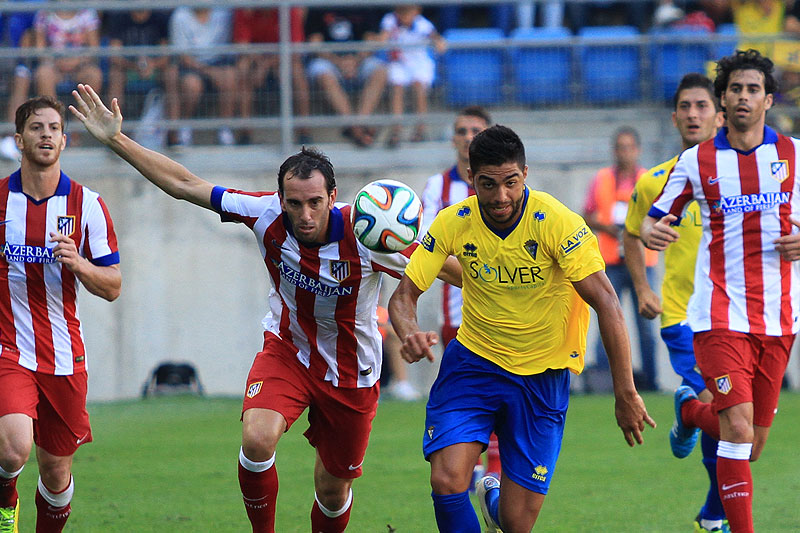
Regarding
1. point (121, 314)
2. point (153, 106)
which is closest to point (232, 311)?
point (121, 314)

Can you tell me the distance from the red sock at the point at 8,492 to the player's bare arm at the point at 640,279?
3.60 m

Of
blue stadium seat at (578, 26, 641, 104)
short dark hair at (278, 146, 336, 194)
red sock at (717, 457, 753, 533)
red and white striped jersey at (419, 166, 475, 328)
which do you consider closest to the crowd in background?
blue stadium seat at (578, 26, 641, 104)

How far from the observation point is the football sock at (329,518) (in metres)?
6.02

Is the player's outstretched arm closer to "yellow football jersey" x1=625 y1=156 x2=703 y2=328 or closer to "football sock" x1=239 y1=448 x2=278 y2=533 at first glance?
"football sock" x1=239 y1=448 x2=278 y2=533

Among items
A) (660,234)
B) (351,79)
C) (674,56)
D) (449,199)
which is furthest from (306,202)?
(674,56)

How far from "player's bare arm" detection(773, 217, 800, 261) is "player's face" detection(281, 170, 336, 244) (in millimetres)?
2383

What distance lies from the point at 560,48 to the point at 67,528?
8.53 meters

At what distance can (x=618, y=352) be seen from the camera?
16.7 feet

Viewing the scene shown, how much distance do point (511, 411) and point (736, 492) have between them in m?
1.23

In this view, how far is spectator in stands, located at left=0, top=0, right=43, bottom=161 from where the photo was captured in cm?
1288

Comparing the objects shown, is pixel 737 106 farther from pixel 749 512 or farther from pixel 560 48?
pixel 560 48

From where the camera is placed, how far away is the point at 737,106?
615cm

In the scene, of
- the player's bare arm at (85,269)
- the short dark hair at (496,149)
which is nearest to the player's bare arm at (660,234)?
the short dark hair at (496,149)

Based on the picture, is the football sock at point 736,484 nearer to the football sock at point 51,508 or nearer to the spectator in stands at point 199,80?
the football sock at point 51,508
